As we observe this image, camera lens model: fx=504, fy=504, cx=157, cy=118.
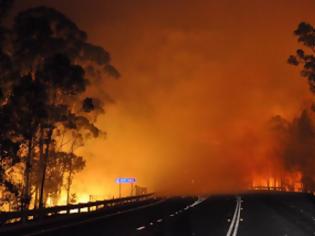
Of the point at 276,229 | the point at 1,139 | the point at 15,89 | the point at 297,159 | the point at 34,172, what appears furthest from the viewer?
the point at 297,159

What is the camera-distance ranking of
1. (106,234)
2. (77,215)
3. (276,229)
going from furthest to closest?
(77,215) < (276,229) < (106,234)

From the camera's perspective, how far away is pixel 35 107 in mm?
39875

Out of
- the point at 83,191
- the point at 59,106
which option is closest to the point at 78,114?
the point at 59,106

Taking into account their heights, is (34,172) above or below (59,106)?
below

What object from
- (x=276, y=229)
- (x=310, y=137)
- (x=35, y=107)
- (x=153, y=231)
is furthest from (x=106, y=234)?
(x=310, y=137)

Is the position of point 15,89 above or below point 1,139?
above

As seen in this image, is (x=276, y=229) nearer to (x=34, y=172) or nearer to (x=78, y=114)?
(x=78, y=114)

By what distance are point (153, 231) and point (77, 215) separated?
1282cm

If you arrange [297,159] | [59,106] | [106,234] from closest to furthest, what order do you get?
[106,234], [59,106], [297,159]

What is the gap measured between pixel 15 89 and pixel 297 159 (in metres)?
125

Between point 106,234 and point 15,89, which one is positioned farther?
point 15,89

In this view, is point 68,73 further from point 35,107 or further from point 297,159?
point 297,159

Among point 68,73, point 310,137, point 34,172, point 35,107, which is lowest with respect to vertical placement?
point 34,172

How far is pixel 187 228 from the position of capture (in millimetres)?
22328
